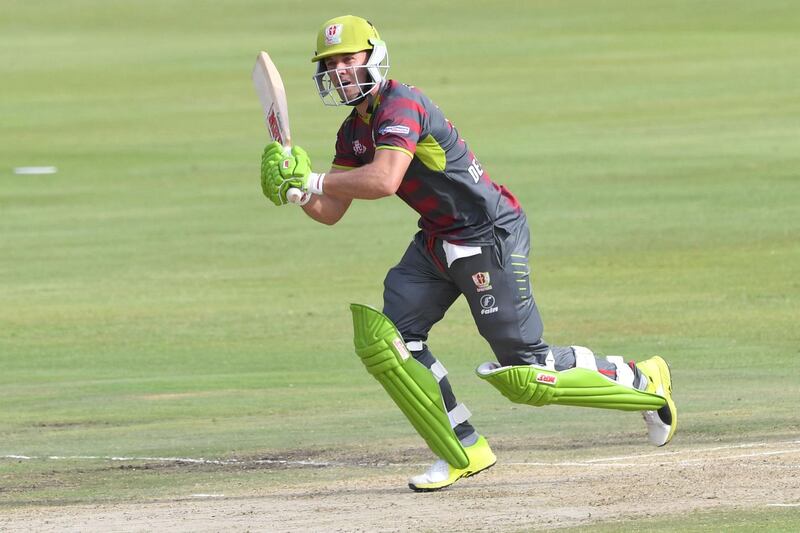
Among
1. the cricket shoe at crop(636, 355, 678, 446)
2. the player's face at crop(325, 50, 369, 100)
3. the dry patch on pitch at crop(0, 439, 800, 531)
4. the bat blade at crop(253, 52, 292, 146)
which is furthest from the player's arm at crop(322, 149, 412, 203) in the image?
the cricket shoe at crop(636, 355, 678, 446)

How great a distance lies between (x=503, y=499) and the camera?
7.93 metres

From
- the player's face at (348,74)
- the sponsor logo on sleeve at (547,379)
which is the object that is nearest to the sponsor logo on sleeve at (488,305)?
the sponsor logo on sleeve at (547,379)

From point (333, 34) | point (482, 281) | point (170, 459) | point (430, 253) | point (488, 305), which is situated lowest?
point (170, 459)

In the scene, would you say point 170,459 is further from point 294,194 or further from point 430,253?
point 294,194

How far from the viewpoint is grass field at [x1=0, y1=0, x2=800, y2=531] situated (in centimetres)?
1020

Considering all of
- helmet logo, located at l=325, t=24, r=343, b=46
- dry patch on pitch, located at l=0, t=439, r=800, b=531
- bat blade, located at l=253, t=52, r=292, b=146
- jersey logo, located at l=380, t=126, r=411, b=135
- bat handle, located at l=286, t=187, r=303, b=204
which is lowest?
dry patch on pitch, located at l=0, t=439, r=800, b=531

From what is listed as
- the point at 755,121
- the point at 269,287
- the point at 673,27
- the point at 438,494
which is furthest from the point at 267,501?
the point at 673,27

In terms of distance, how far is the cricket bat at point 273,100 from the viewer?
8.12 meters

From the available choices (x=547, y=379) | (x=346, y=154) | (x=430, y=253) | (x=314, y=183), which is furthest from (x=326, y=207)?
(x=547, y=379)

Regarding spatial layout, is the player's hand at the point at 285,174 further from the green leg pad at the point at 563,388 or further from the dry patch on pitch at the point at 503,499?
the dry patch on pitch at the point at 503,499

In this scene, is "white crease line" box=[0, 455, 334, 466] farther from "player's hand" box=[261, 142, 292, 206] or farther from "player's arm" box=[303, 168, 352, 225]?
"player's hand" box=[261, 142, 292, 206]

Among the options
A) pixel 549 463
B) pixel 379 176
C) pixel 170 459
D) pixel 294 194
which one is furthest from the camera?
pixel 170 459

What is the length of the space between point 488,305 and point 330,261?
1263 centimetres

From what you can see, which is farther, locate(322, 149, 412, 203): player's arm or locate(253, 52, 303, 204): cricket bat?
Answer: locate(253, 52, 303, 204): cricket bat
